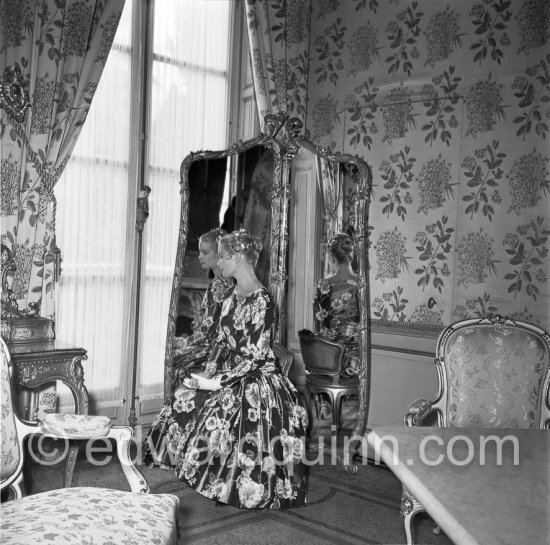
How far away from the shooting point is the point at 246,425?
3371mm

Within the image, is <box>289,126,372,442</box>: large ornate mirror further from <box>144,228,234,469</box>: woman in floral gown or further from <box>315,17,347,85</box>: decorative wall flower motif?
<box>315,17,347,85</box>: decorative wall flower motif

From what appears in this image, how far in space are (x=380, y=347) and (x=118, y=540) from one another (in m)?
3.00

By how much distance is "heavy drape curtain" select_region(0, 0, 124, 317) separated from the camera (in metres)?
3.92

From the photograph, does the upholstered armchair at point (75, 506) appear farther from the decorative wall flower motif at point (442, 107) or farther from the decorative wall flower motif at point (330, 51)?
the decorative wall flower motif at point (330, 51)

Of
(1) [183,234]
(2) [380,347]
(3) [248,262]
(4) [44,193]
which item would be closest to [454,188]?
(2) [380,347]

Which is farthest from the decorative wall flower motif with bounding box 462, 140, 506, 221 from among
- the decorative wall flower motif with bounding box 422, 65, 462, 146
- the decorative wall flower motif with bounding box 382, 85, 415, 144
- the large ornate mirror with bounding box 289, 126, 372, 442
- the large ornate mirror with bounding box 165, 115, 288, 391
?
the large ornate mirror with bounding box 165, 115, 288, 391

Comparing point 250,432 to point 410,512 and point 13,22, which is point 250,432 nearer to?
point 410,512

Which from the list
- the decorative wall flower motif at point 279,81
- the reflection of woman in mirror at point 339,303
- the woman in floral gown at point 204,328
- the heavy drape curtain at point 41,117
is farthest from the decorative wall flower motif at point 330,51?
the heavy drape curtain at point 41,117

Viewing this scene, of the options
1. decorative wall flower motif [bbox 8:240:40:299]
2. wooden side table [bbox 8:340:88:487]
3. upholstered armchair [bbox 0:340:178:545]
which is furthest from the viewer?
decorative wall flower motif [bbox 8:240:40:299]

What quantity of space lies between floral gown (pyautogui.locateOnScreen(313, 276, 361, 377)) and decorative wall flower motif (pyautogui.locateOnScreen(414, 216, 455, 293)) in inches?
18.2

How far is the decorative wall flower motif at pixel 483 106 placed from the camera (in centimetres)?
413

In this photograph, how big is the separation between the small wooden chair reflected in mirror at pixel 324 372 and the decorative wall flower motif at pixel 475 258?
0.91 metres

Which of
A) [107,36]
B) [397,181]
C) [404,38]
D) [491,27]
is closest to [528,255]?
[397,181]

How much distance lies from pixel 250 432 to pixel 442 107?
2.43 meters
